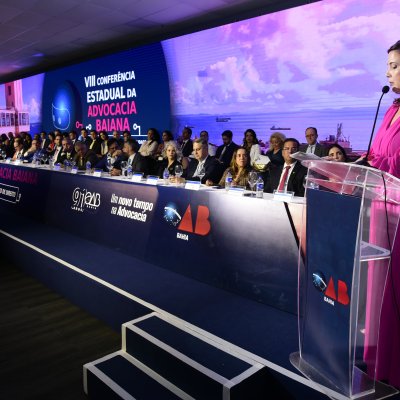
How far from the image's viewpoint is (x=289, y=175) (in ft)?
9.55

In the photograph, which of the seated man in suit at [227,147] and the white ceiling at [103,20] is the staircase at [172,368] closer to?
the seated man in suit at [227,147]

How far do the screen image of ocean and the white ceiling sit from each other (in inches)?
59.2

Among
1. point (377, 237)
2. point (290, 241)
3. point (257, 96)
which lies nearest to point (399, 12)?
point (257, 96)

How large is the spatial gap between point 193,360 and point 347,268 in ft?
2.61

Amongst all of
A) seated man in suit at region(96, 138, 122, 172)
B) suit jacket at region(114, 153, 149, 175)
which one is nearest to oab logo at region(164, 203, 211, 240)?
suit jacket at region(114, 153, 149, 175)

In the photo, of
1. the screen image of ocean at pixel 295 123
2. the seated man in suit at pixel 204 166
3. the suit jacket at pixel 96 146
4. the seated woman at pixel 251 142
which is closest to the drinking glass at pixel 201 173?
the seated man in suit at pixel 204 166

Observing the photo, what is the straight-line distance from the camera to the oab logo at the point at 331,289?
1128mm

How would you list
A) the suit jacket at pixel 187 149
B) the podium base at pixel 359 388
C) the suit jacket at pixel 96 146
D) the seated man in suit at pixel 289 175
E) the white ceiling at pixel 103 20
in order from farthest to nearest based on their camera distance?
1. the suit jacket at pixel 96 146
2. the suit jacket at pixel 187 149
3. the white ceiling at pixel 103 20
4. the seated man in suit at pixel 289 175
5. the podium base at pixel 359 388

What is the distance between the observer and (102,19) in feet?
21.2

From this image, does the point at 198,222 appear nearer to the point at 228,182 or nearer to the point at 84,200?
the point at 228,182

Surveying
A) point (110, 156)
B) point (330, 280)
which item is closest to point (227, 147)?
point (110, 156)


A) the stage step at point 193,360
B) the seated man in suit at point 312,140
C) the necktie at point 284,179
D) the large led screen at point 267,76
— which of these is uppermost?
the large led screen at point 267,76

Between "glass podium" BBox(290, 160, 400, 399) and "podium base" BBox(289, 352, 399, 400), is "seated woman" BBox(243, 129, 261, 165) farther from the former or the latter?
"podium base" BBox(289, 352, 399, 400)

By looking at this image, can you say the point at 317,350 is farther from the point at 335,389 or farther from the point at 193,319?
the point at 193,319
